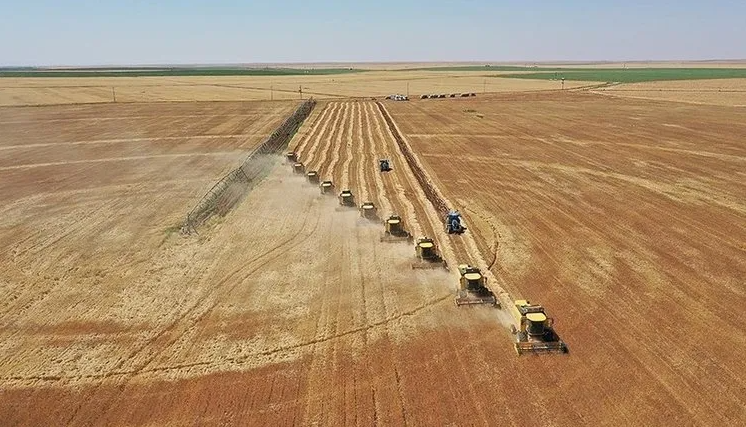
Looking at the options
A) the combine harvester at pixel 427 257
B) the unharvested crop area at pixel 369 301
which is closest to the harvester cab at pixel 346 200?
the unharvested crop area at pixel 369 301

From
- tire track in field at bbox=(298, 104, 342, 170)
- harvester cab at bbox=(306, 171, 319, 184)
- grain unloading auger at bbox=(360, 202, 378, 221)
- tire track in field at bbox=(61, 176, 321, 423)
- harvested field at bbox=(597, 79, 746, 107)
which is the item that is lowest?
tire track in field at bbox=(61, 176, 321, 423)

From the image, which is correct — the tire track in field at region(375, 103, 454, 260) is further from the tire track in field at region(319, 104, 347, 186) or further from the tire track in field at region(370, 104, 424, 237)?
the tire track in field at region(319, 104, 347, 186)

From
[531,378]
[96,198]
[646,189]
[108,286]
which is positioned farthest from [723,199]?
[96,198]

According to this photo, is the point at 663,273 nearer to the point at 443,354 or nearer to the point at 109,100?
the point at 443,354

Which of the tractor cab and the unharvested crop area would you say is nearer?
the unharvested crop area

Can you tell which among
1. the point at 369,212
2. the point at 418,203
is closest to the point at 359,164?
the point at 418,203

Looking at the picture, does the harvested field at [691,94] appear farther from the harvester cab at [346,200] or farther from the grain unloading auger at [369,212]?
the grain unloading auger at [369,212]

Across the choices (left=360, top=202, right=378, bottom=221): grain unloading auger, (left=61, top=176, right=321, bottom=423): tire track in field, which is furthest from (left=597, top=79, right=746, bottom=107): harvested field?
(left=61, top=176, right=321, bottom=423): tire track in field
